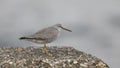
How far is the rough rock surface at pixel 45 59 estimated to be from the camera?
675 inches

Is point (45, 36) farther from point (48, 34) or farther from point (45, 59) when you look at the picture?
point (45, 59)

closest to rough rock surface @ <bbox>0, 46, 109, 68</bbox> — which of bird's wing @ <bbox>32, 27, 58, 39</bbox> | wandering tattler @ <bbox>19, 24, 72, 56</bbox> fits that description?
wandering tattler @ <bbox>19, 24, 72, 56</bbox>

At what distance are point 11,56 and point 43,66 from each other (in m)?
1.67

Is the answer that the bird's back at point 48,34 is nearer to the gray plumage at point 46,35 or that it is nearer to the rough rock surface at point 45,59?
the gray plumage at point 46,35

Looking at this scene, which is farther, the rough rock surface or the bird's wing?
the bird's wing

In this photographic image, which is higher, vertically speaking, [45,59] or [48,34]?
[48,34]

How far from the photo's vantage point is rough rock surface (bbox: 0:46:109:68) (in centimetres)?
1714

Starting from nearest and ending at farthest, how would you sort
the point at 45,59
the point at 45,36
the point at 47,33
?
1. the point at 45,59
2. the point at 45,36
3. the point at 47,33

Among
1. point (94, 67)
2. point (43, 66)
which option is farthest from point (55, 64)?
point (94, 67)

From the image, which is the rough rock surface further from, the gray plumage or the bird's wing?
the bird's wing

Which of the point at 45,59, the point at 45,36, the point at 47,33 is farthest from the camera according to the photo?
the point at 47,33

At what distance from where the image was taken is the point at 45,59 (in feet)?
57.0

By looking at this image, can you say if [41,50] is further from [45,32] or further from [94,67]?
[94,67]

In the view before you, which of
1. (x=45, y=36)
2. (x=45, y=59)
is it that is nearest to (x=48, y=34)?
(x=45, y=36)
